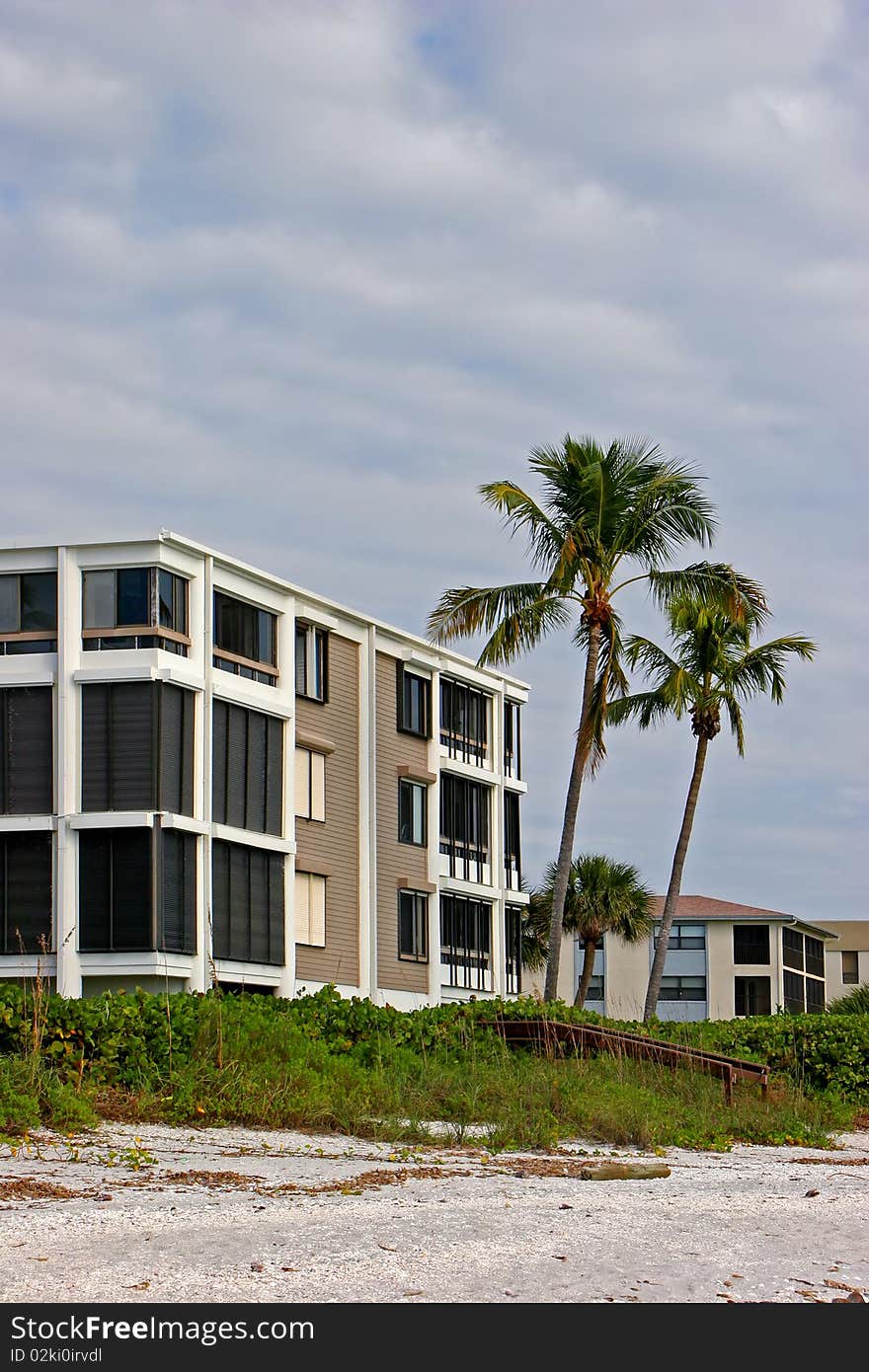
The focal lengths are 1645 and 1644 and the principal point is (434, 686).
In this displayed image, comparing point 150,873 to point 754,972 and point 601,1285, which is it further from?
point 754,972

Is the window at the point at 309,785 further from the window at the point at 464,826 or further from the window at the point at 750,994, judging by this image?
the window at the point at 750,994

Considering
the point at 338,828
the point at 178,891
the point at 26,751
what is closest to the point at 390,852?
the point at 338,828

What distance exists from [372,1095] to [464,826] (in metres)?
31.7

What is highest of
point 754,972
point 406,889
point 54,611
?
point 54,611

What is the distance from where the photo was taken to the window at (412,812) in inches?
1720

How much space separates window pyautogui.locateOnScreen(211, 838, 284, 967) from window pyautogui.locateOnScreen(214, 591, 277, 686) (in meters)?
4.03

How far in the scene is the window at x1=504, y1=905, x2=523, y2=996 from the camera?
163 feet

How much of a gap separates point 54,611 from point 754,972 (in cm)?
5818

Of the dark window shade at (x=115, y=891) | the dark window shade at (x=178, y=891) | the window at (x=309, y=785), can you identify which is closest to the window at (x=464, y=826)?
the window at (x=309, y=785)

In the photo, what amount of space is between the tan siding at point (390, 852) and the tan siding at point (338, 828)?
102cm

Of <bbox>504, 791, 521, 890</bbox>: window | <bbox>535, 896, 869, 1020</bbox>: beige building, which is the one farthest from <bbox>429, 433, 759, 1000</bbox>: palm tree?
<bbox>535, 896, 869, 1020</bbox>: beige building

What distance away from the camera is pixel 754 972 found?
84750 mm
